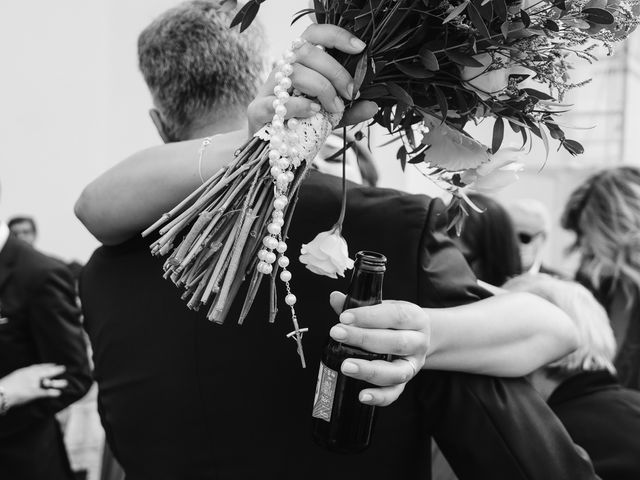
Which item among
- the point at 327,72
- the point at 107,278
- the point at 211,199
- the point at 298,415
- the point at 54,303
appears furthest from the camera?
the point at 54,303

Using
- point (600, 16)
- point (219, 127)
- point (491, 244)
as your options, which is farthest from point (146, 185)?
point (491, 244)

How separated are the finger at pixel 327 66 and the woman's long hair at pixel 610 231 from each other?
2.21 m

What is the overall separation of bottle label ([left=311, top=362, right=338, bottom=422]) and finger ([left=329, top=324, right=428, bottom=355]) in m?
0.13

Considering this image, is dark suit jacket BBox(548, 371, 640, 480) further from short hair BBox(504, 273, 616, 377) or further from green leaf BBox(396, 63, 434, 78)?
green leaf BBox(396, 63, 434, 78)

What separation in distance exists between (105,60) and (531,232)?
4755 mm

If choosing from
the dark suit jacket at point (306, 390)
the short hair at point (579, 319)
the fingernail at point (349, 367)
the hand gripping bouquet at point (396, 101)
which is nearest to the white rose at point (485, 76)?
the hand gripping bouquet at point (396, 101)

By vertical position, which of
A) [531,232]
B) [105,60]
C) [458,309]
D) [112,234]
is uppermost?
[112,234]

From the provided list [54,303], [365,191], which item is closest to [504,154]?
[365,191]

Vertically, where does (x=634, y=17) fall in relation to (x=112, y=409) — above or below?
above

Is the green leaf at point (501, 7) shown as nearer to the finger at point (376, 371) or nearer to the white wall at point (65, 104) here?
the finger at point (376, 371)

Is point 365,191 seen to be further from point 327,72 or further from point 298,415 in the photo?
point 298,415

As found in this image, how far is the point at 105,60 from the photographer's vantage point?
6305mm

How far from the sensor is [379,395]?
2.88 ft

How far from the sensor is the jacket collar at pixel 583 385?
5.60ft
